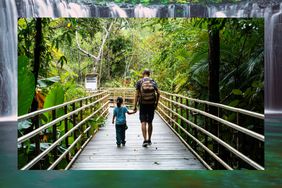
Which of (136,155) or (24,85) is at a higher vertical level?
(24,85)

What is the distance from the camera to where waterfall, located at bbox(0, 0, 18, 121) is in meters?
4.25

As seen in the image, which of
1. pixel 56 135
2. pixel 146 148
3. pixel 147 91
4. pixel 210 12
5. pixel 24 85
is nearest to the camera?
pixel 210 12

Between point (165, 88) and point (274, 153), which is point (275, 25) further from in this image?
point (165, 88)

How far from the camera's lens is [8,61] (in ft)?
14.1

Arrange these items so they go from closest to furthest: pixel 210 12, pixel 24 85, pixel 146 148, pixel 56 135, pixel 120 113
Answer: pixel 210 12 → pixel 24 85 → pixel 56 135 → pixel 120 113 → pixel 146 148

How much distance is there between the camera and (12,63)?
4.32 metres

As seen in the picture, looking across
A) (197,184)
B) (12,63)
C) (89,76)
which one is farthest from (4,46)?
(89,76)

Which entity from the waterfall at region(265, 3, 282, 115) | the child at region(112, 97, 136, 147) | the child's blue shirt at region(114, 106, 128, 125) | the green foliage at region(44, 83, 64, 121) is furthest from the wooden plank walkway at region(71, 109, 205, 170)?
the waterfall at region(265, 3, 282, 115)

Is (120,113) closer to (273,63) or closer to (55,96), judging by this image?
(55,96)

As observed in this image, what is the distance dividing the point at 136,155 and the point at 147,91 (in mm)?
723

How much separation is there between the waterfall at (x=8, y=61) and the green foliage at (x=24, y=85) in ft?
0.34

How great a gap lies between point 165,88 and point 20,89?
14.3ft

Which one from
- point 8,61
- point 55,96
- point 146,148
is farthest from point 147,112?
point 8,61

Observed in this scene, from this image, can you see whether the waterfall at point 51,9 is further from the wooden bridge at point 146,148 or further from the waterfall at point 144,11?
the wooden bridge at point 146,148
